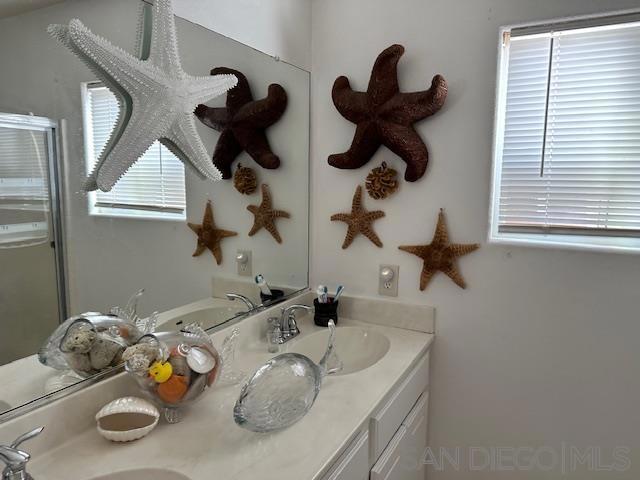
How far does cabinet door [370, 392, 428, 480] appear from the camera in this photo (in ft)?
3.98

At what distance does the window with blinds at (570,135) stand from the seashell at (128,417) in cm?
123

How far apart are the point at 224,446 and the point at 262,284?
29.9 inches

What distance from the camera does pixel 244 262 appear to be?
157 centimetres

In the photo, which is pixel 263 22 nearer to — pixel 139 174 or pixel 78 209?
pixel 139 174

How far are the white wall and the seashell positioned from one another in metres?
1.01

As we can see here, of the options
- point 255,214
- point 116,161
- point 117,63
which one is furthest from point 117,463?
point 255,214

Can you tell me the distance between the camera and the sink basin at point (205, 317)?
1.25 meters

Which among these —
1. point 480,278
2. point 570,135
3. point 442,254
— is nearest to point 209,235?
point 442,254

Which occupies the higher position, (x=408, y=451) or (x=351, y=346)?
(x=351, y=346)

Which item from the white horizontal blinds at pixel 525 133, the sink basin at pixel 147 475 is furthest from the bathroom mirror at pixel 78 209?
A: the white horizontal blinds at pixel 525 133

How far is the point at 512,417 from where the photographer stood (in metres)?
1.56

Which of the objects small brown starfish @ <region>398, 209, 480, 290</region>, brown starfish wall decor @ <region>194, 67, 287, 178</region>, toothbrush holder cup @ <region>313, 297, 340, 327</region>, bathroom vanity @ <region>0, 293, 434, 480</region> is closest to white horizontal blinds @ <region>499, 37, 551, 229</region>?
small brown starfish @ <region>398, 209, 480, 290</region>

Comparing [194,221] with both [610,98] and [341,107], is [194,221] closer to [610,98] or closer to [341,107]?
[341,107]

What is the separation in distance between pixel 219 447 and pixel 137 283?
1.62 ft
